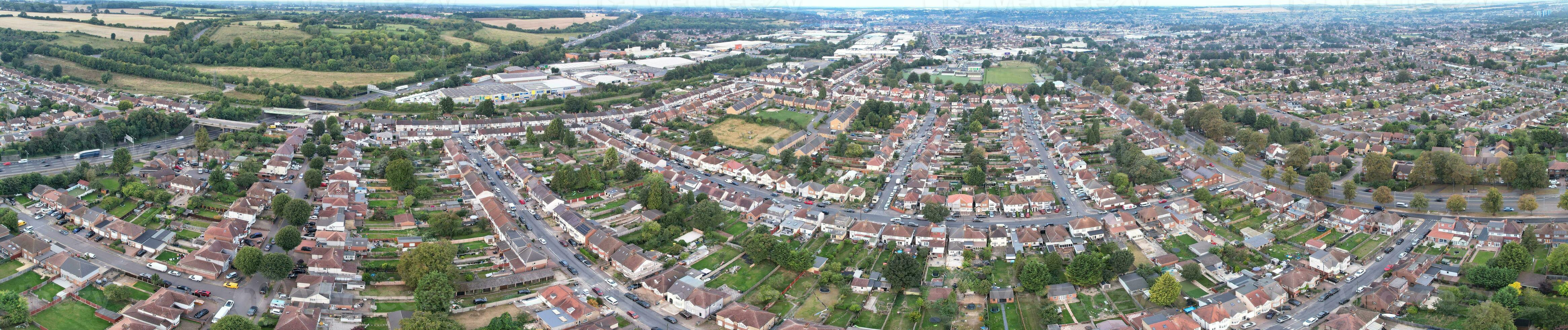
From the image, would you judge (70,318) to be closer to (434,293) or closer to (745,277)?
(434,293)

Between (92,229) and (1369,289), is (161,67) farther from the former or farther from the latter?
(1369,289)

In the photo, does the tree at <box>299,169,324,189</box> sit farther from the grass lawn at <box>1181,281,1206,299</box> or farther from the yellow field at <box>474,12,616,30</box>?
the yellow field at <box>474,12,616,30</box>

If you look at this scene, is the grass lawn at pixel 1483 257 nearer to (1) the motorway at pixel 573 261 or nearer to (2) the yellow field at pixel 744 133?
(1) the motorway at pixel 573 261

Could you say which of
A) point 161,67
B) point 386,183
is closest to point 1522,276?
point 386,183

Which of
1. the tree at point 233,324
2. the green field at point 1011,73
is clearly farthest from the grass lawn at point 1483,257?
the green field at point 1011,73

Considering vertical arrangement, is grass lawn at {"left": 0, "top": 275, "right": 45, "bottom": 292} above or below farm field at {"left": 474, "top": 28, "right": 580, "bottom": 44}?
below

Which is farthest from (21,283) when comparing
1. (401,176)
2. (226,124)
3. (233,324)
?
(226,124)

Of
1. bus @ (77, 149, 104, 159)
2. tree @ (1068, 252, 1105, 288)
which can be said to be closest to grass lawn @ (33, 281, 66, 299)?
bus @ (77, 149, 104, 159)
